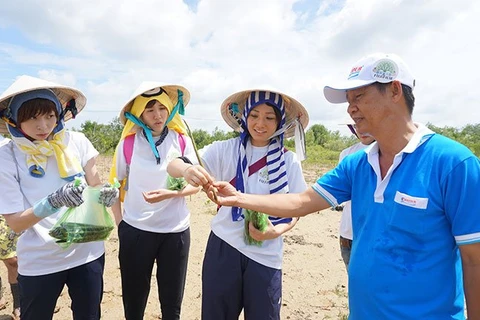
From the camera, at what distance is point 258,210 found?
6.32 ft

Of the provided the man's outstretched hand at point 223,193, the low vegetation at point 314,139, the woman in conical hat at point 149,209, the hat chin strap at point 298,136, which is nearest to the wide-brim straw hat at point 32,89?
the woman in conical hat at point 149,209

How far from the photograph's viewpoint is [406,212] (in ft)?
4.52

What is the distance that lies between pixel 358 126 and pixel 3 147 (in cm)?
210

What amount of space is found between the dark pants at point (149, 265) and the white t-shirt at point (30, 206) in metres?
0.45

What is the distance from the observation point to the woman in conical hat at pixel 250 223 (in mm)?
2092

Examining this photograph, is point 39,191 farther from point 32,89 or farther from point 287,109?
point 287,109

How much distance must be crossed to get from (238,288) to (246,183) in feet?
2.18

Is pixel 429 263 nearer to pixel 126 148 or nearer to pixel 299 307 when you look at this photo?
pixel 126 148

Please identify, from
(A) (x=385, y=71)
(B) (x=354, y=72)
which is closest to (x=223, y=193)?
(B) (x=354, y=72)

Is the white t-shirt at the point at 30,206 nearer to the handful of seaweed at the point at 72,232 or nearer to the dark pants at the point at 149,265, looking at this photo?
the handful of seaweed at the point at 72,232

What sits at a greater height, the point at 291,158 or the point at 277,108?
the point at 277,108

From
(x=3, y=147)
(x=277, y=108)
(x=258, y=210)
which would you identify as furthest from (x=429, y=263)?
(x=3, y=147)

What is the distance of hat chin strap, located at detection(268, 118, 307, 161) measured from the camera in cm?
227

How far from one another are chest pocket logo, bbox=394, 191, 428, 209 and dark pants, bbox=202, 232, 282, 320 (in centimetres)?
101
